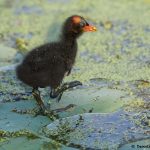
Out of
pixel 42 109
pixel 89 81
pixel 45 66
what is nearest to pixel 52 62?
pixel 45 66

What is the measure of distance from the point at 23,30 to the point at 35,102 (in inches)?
132

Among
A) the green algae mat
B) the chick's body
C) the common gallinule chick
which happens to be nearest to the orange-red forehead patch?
the common gallinule chick

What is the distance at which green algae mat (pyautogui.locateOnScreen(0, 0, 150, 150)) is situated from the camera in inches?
188

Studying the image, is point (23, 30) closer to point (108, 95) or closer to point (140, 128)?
point (108, 95)

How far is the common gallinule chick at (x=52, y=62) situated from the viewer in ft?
17.8

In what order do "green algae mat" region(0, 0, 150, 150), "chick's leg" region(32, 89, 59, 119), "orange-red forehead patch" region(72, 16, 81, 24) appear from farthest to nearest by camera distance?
"orange-red forehead patch" region(72, 16, 81, 24), "chick's leg" region(32, 89, 59, 119), "green algae mat" region(0, 0, 150, 150)

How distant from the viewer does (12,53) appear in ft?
25.0

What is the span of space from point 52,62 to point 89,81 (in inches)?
40.7

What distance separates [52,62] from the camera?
5.46 meters

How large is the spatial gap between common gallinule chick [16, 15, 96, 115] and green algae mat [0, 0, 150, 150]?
259 mm

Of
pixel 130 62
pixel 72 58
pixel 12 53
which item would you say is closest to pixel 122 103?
pixel 72 58

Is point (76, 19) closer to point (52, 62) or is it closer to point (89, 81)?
point (52, 62)

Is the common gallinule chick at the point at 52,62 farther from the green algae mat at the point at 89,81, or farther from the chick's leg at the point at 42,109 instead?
the green algae mat at the point at 89,81

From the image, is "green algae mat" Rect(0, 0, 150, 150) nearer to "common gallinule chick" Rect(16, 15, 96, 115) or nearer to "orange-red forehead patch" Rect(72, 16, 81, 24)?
"common gallinule chick" Rect(16, 15, 96, 115)
